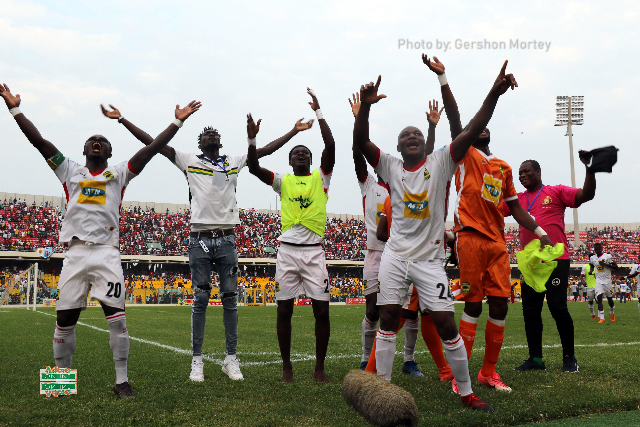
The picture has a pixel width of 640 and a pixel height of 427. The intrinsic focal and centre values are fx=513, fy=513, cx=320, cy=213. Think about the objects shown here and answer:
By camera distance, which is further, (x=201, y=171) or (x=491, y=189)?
(x=201, y=171)

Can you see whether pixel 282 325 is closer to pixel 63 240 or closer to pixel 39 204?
pixel 63 240

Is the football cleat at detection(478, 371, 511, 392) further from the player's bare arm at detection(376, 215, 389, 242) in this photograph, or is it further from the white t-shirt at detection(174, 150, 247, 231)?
the white t-shirt at detection(174, 150, 247, 231)

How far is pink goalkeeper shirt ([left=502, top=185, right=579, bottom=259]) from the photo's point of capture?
20.2ft

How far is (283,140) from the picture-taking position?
6367 mm

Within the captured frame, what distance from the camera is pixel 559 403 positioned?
399 centimetres

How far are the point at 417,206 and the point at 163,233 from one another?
45935 mm

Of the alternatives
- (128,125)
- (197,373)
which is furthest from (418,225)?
(128,125)

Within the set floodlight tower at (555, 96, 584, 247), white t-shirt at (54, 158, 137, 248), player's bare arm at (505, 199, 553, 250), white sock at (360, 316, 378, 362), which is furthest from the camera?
floodlight tower at (555, 96, 584, 247)

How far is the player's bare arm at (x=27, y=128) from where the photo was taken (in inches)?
187

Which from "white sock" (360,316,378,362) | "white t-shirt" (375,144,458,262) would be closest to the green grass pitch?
"white sock" (360,316,378,362)

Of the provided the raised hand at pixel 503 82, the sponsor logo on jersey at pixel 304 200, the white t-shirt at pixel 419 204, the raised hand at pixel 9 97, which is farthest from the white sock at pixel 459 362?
the raised hand at pixel 9 97

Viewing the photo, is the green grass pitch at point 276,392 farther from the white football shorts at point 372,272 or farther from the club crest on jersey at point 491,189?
the club crest on jersey at point 491,189

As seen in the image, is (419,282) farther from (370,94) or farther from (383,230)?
(370,94)

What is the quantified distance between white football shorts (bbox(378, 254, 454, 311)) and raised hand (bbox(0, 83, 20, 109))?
373 cm
